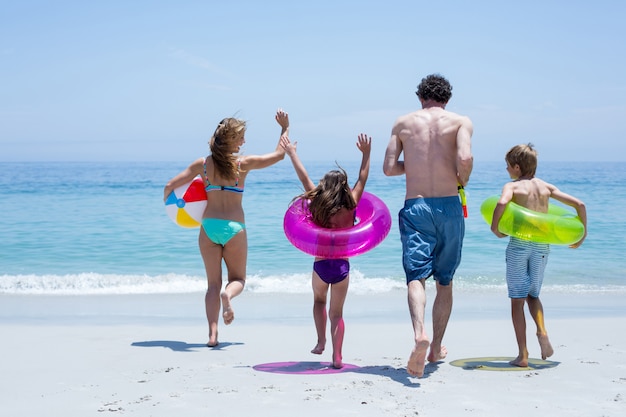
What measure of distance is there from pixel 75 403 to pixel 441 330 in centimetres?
230

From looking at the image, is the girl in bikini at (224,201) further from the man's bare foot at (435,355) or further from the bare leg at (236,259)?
the man's bare foot at (435,355)

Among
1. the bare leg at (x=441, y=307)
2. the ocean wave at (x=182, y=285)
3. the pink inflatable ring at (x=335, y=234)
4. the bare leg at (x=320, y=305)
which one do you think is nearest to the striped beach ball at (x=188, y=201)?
the pink inflatable ring at (x=335, y=234)

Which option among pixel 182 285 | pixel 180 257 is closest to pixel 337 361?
pixel 182 285

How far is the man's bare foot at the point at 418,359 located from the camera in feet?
14.0

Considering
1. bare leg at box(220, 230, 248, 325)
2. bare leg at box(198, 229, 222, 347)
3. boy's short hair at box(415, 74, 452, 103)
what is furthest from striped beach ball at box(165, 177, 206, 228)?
boy's short hair at box(415, 74, 452, 103)

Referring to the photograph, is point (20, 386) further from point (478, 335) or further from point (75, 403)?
point (478, 335)

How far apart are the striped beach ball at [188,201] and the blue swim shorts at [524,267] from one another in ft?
7.59

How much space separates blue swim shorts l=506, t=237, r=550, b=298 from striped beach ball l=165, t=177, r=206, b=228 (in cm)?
231

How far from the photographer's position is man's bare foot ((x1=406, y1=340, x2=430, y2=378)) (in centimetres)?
427

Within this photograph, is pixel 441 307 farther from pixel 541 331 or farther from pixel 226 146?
pixel 226 146

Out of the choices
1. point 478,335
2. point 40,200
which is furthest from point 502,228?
point 40,200

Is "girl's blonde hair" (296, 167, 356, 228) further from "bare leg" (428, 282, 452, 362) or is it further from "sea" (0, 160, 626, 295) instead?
"sea" (0, 160, 626, 295)

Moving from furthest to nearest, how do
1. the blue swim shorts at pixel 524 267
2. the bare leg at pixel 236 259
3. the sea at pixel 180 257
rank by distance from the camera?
the sea at pixel 180 257
the bare leg at pixel 236 259
the blue swim shorts at pixel 524 267

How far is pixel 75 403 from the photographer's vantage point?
407cm
